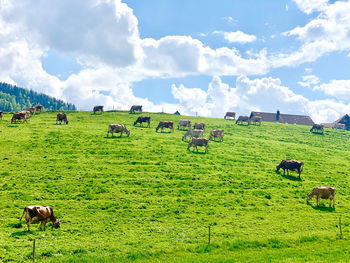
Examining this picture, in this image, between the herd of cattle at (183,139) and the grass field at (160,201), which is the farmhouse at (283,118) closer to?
the herd of cattle at (183,139)

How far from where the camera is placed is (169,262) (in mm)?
12766

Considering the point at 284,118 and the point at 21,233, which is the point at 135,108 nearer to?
the point at 21,233

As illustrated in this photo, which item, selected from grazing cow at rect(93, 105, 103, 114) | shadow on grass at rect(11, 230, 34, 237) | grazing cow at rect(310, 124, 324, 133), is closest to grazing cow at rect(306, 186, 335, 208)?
shadow on grass at rect(11, 230, 34, 237)

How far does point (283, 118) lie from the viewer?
3888 inches

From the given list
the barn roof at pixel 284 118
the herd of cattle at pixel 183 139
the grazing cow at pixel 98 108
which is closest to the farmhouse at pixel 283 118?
the barn roof at pixel 284 118

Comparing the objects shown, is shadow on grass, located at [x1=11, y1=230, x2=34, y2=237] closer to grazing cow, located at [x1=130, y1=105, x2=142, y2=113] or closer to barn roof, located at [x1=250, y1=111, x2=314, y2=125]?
grazing cow, located at [x1=130, y1=105, x2=142, y2=113]

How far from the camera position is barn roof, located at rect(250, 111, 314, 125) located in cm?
9699

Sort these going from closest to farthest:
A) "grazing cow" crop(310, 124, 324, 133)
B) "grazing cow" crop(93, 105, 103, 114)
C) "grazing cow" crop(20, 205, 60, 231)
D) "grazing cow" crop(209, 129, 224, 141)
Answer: "grazing cow" crop(20, 205, 60, 231) < "grazing cow" crop(209, 129, 224, 141) < "grazing cow" crop(310, 124, 324, 133) < "grazing cow" crop(93, 105, 103, 114)

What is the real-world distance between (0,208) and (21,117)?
31.1 meters

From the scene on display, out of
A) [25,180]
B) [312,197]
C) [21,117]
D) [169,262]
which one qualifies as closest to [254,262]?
[169,262]

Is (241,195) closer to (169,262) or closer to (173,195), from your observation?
(173,195)

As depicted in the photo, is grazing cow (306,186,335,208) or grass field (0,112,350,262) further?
grazing cow (306,186,335,208)

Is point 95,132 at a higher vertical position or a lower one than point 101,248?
higher

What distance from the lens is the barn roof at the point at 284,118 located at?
96988 mm
